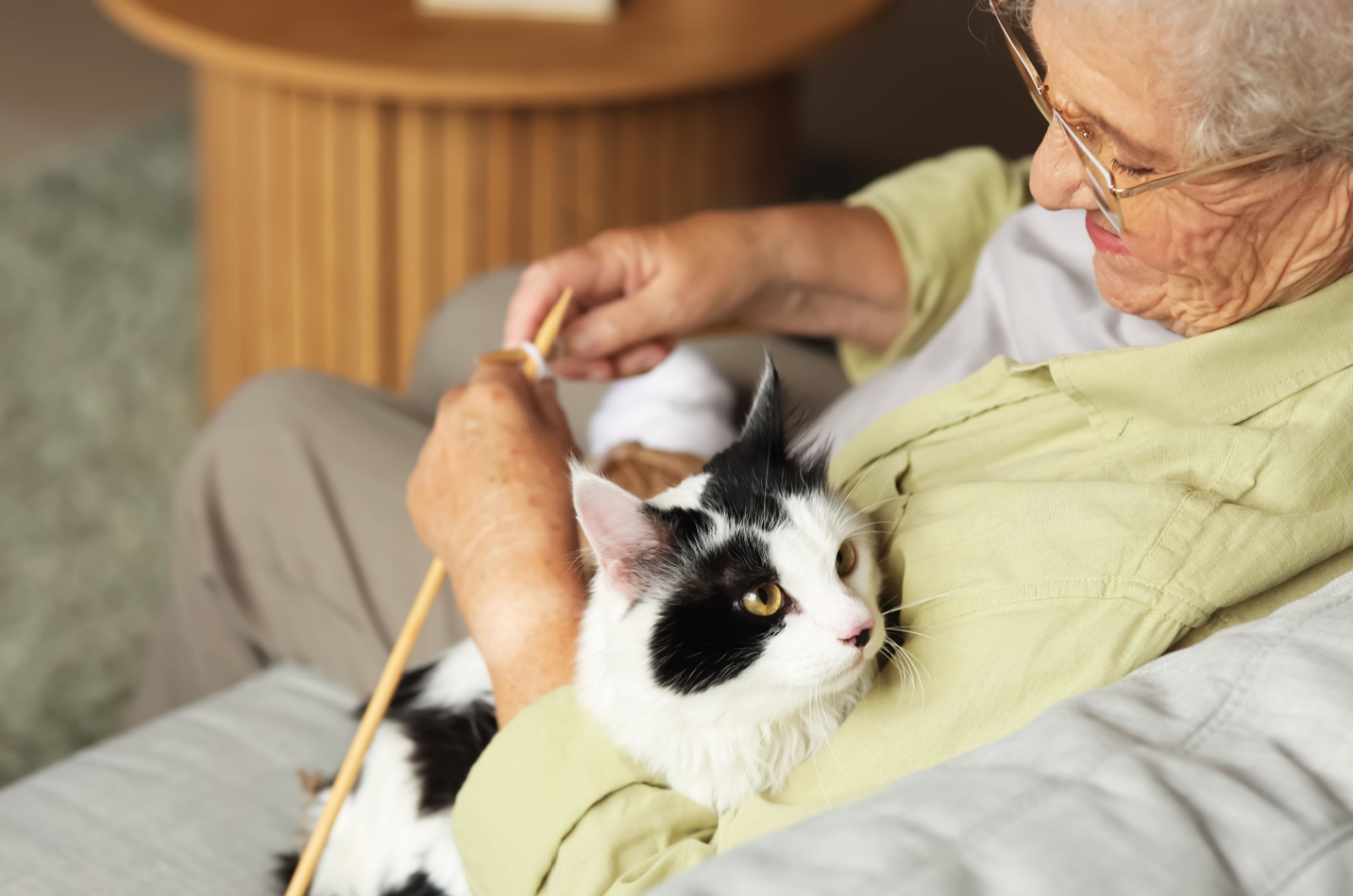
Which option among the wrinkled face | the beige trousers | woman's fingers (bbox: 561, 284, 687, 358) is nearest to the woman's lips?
the wrinkled face

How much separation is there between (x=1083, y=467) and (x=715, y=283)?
0.48 meters

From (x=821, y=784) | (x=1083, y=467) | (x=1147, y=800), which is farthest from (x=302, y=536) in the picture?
(x=1147, y=800)

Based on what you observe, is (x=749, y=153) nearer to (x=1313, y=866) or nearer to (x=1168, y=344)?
(x=1168, y=344)

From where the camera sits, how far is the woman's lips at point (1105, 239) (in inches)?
31.6

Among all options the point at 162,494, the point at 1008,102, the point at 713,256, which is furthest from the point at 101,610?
the point at 1008,102

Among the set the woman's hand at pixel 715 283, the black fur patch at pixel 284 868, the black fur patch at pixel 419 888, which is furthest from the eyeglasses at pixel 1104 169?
the black fur patch at pixel 284 868

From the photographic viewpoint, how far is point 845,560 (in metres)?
0.79

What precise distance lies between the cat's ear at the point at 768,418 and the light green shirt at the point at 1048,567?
0.34ft

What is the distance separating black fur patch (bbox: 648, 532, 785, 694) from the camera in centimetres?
75

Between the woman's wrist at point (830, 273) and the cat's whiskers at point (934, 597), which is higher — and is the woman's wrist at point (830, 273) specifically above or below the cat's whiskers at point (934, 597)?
above

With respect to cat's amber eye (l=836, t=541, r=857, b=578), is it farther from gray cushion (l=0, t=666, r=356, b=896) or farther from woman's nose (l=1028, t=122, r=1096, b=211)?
gray cushion (l=0, t=666, r=356, b=896)

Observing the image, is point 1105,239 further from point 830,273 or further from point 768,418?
point 830,273

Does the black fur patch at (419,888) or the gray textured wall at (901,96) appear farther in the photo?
the gray textured wall at (901,96)

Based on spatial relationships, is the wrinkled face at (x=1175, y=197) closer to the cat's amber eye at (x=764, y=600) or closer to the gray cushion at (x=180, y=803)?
the cat's amber eye at (x=764, y=600)
